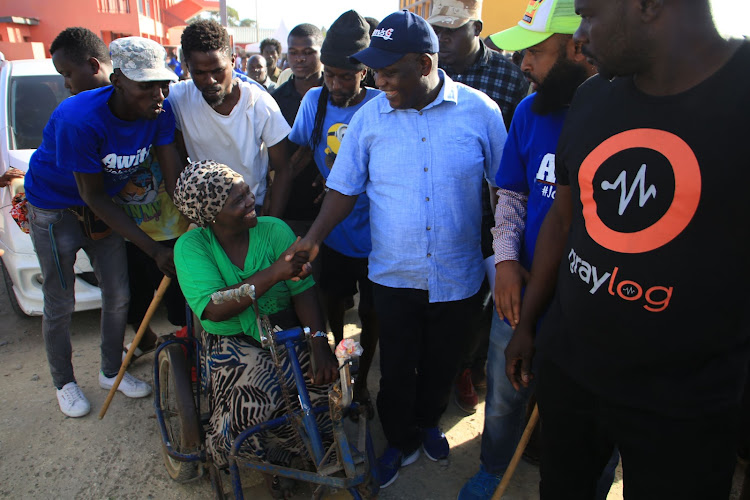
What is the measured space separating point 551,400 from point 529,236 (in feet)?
2.30

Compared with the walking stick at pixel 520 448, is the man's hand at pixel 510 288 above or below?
above

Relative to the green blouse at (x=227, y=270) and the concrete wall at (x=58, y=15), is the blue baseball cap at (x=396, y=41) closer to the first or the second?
the green blouse at (x=227, y=270)

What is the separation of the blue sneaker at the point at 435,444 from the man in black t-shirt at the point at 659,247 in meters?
1.40

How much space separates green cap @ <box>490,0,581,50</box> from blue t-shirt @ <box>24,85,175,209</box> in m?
1.96

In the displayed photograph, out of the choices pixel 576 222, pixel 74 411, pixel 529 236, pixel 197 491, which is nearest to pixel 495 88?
pixel 529 236

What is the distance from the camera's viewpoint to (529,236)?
2.09 m

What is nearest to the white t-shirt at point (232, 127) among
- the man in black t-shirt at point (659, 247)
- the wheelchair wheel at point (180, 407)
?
the wheelchair wheel at point (180, 407)

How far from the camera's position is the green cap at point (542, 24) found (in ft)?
6.11

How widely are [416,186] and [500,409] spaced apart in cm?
109

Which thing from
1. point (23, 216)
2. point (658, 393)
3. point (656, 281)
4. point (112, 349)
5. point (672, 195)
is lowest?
point (112, 349)

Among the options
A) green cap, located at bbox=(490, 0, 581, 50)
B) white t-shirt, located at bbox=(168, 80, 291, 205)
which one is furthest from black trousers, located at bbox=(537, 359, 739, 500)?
white t-shirt, located at bbox=(168, 80, 291, 205)

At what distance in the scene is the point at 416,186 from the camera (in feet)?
7.62

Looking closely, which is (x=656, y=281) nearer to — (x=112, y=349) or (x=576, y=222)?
(x=576, y=222)

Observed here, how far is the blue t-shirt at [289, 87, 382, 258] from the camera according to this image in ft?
9.78
